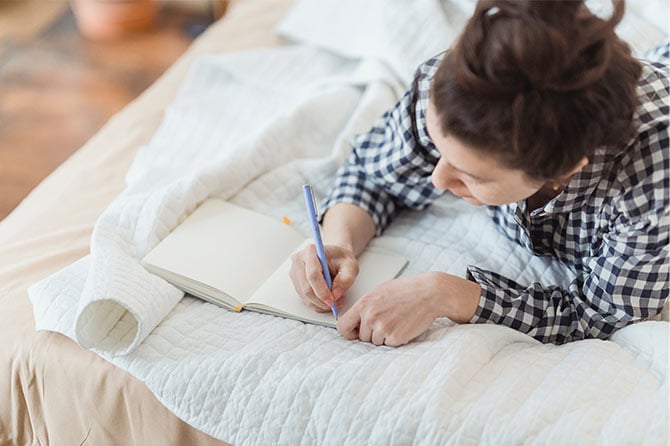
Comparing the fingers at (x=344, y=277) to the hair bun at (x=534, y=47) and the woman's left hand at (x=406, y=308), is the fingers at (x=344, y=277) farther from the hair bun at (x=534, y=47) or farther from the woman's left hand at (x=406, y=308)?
the hair bun at (x=534, y=47)

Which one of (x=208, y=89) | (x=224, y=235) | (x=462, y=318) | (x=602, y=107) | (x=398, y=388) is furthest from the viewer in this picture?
(x=208, y=89)

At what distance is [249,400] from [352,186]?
0.42 meters

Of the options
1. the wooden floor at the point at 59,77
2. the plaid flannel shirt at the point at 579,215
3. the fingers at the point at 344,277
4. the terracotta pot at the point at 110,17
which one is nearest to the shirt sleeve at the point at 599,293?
the plaid flannel shirt at the point at 579,215

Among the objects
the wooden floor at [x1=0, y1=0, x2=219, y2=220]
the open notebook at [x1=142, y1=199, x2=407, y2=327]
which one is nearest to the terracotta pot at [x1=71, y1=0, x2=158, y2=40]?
the wooden floor at [x1=0, y1=0, x2=219, y2=220]

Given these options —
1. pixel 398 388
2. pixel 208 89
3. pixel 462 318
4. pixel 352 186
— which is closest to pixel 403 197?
pixel 352 186

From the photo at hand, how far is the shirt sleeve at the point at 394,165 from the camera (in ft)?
3.98

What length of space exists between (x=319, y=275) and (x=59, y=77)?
1.62 m

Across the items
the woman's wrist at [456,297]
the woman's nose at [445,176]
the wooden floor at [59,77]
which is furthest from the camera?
the wooden floor at [59,77]

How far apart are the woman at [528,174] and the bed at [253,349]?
5cm

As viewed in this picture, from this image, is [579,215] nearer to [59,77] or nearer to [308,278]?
[308,278]

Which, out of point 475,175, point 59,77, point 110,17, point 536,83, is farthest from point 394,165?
point 110,17

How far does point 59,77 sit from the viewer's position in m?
2.43

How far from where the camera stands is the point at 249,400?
3.38 ft

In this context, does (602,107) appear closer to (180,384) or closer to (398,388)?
A: (398,388)
